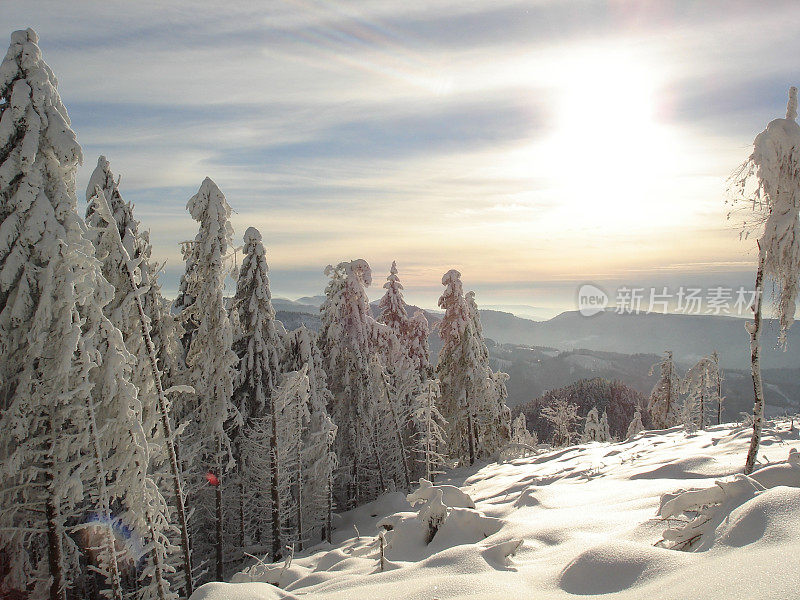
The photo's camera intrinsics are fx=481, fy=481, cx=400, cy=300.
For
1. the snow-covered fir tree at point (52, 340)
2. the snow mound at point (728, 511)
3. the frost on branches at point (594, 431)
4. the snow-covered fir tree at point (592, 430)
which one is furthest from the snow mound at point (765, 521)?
the snow-covered fir tree at point (592, 430)

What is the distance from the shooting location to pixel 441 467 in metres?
34.0

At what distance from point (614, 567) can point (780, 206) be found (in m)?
9.53

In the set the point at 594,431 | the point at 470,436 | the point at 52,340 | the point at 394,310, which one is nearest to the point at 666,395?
the point at 594,431

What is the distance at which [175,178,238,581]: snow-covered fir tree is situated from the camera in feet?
59.7

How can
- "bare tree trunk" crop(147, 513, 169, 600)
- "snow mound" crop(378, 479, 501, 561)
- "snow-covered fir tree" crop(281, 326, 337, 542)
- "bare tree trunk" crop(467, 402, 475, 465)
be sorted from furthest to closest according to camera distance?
"bare tree trunk" crop(467, 402, 475, 465)
"snow-covered fir tree" crop(281, 326, 337, 542)
"bare tree trunk" crop(147, 513, 169, 600)
"snow mound" crop(378, 479, 501, 561)

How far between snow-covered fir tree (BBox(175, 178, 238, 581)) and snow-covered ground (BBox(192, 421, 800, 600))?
8333mm

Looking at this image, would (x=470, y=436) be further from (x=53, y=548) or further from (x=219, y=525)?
(x=53, y=548)

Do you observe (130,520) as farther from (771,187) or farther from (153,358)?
(771,187)

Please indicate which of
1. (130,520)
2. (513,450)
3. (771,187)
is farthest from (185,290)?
(513,450)

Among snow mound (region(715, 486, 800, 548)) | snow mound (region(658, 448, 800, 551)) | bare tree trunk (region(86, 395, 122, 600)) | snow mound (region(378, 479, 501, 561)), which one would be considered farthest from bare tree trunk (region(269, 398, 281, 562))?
snow mound (region(715, 486, 800, 548))

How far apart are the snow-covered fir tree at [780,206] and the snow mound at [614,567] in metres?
7.02

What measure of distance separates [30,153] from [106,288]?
3433 millimetres

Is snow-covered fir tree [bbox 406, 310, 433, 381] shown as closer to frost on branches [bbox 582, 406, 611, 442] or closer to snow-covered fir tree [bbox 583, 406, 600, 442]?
frost on branches [bbox 582, 406, 611, 442]

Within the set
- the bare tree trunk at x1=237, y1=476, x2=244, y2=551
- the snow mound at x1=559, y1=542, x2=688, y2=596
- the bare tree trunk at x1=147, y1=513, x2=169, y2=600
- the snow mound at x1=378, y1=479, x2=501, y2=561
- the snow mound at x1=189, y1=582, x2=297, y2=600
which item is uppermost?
the snow mound at x1=559, y1=542, x2=688, y2=596
